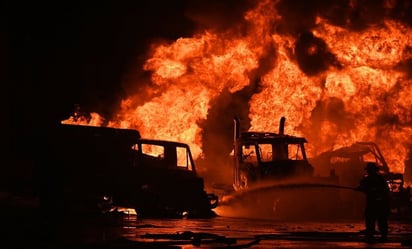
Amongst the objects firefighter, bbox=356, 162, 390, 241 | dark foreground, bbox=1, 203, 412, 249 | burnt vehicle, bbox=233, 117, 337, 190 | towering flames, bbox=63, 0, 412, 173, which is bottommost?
dark foreground, bbox=1, 203, 412, 249

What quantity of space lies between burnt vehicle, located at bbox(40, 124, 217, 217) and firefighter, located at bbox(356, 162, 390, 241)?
226 inches

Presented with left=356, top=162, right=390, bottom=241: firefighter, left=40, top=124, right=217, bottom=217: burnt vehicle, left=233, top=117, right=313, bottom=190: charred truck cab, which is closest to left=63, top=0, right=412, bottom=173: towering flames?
left=233, top=117, right=313, bottom=190: charred truck cab

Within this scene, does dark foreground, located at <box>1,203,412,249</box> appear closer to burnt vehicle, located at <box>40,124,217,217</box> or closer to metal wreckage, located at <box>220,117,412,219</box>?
burnt vehicle, located at <box>40,124,217,217</box>

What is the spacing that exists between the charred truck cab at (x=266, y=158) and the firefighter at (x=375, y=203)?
5.84m

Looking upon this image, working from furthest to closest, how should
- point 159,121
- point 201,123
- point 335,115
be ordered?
→ point 201,123 → point 335,115 → point 159,121

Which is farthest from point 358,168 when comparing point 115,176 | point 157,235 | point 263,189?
point 157,235

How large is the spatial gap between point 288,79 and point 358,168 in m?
4.87

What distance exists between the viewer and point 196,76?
2578 cm

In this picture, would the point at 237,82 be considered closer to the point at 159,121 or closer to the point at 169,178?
the point at 159,121

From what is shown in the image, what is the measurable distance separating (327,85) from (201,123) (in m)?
8.82

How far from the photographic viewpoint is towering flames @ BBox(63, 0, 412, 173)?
82.1 ft

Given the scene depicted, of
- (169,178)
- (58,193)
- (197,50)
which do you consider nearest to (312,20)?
(197,50)

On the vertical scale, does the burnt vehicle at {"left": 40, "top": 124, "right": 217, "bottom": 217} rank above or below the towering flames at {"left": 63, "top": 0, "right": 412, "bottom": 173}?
below

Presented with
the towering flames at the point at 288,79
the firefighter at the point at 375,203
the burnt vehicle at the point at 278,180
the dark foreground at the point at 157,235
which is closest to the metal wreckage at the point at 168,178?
the burnt vehicle at the point at 278,180
